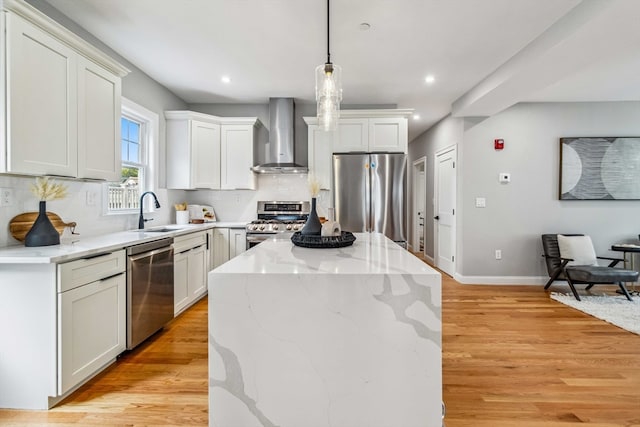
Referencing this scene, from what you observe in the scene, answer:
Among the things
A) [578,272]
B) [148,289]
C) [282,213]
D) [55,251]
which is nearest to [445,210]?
[578,272]

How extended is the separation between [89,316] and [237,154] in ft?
9.31

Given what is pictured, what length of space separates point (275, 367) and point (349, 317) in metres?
0.39

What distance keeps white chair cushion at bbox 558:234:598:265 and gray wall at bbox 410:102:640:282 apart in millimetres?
303

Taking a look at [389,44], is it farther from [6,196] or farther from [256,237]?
[6,196]

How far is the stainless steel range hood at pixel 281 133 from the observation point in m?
4.45

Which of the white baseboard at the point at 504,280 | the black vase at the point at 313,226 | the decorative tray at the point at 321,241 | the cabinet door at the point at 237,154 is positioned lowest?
the white baseboard at the point at 504,280

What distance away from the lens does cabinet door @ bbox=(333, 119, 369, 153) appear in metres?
4.32

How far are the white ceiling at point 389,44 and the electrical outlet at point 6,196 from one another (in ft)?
4.82

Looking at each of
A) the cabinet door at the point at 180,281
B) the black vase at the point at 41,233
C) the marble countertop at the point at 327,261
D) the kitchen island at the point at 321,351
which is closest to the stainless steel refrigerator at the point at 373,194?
the cabinet door at the point at 180,281

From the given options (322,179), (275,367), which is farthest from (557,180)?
(275,367)

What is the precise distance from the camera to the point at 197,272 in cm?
362

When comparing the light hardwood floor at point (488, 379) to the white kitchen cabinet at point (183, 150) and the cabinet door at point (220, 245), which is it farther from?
the white kitchen cabinet at point (183, 150)

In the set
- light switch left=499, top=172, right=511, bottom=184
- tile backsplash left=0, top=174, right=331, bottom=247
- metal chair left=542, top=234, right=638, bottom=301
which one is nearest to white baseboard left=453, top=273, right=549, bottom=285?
metal chair left=542, top=234, right=638, bottom=301

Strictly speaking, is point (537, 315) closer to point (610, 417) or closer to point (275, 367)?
point (610, 417)
